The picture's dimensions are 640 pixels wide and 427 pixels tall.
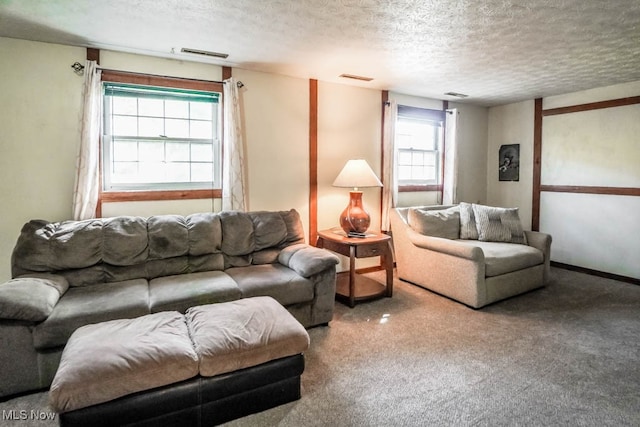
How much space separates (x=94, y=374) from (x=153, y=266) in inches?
54.6

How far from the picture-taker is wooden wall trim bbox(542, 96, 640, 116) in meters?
4.11

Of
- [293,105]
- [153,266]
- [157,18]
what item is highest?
[157,18]

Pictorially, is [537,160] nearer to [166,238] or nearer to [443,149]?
[443,149]

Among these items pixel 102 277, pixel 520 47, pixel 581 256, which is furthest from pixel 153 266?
pixel 581 256

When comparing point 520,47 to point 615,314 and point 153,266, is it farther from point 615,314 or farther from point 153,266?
point 153,266

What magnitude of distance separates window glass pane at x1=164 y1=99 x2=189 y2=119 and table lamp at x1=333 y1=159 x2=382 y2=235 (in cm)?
169

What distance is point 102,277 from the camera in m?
2.68

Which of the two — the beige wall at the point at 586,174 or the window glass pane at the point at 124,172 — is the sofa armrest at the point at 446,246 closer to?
the beige wall at the point at 586,174

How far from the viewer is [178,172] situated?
11.5 feet

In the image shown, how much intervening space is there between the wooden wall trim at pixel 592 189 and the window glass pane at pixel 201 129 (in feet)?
14.8

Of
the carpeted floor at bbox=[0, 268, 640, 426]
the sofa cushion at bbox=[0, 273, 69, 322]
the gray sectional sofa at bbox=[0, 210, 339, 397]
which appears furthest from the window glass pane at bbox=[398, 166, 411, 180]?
the sofa cushion at bbox=[0, 273, 69, 322]

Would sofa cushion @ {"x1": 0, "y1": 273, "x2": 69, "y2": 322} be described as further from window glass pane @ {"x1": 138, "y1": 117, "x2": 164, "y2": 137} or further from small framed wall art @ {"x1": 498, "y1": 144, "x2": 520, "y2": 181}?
small framed wall art @ {"x1": 498, "y1": 144, "x2": 520, "y2": 181}

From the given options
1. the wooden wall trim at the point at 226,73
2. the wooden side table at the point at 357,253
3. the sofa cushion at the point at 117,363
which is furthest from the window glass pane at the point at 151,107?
the sofa cushion at the point at 117,363

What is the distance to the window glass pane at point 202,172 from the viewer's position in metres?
3.59
